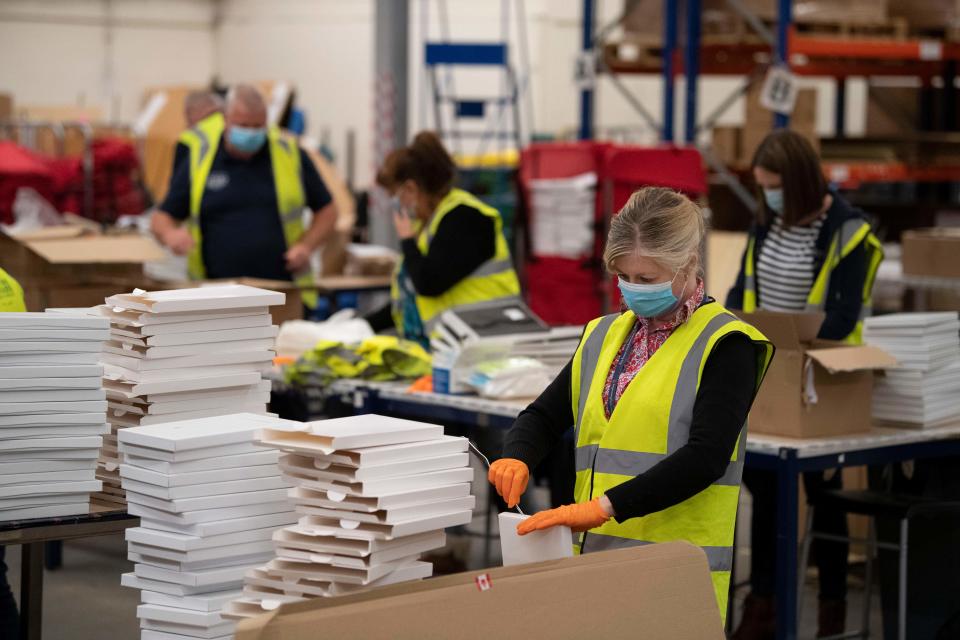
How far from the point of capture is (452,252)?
5488 mm

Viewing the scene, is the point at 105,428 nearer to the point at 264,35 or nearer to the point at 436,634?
the point at 436,634

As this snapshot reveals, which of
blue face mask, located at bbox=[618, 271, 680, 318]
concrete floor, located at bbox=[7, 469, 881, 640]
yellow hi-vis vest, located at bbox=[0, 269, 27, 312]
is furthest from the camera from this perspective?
concrete floor, located at bbox=[7, 469, 881, 640]

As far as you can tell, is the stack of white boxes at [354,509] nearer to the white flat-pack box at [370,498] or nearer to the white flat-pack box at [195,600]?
the white flat-pack box at [370,498]

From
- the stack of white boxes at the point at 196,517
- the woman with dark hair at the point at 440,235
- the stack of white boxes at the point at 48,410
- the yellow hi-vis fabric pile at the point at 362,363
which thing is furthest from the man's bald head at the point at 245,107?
the stack of white boxes at the point at 196,517

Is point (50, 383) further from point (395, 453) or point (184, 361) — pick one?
point (395, 453)

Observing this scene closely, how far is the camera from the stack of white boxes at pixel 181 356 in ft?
11.0

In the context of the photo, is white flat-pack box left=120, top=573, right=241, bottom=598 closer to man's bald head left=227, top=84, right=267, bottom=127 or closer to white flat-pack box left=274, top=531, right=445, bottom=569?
white flat-pack box left=274, top=531, right=445, bottom=569

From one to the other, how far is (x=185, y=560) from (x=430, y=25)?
17.2 metres

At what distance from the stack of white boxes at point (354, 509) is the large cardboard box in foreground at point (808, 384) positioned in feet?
6.32

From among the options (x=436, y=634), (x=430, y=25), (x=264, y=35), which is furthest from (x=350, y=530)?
(x=264, y=35)

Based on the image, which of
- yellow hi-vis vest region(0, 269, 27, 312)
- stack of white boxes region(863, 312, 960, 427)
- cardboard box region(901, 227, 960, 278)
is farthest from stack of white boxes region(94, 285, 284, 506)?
cardboard box region(901, 227, 960, 278)

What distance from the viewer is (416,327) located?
229 inches

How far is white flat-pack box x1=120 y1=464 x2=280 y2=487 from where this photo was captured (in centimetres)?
282

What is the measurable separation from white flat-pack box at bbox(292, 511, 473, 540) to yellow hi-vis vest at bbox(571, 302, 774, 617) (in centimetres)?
42
